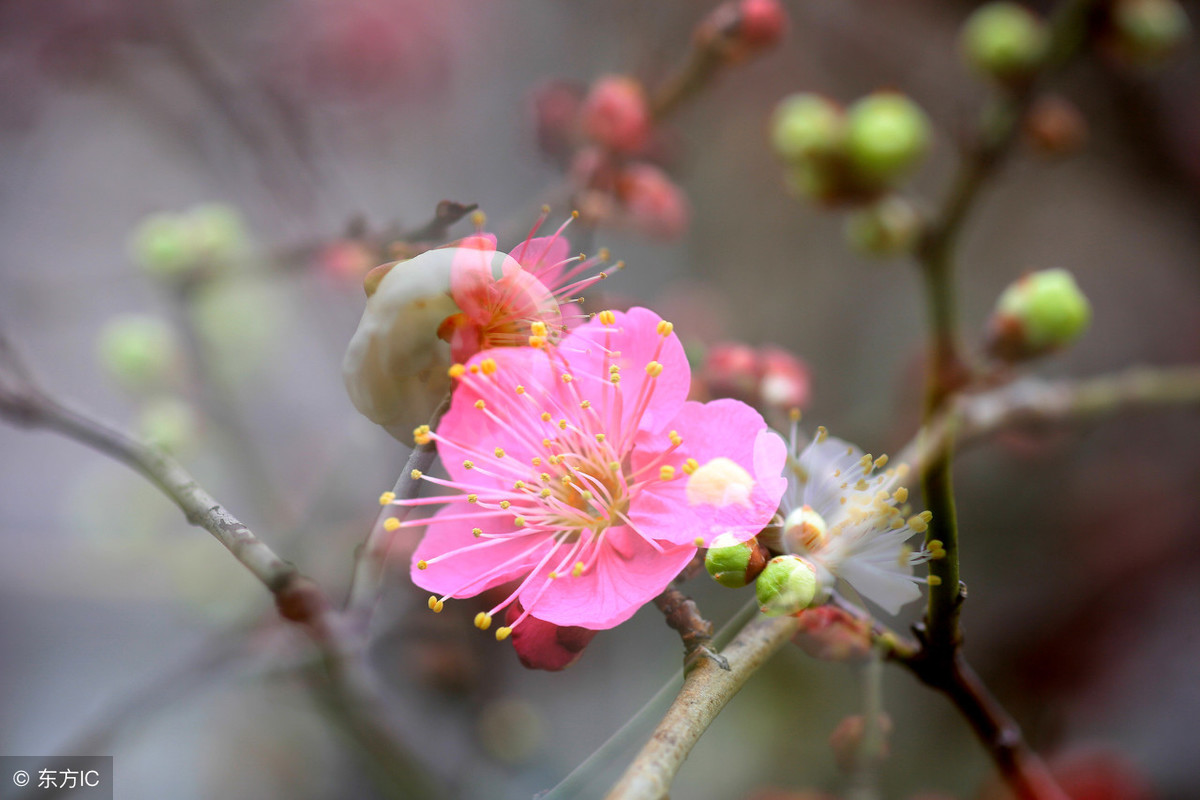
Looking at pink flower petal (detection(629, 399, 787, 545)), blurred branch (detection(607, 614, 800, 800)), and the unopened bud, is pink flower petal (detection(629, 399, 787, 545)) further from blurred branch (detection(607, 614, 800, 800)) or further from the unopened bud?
the unopened bud

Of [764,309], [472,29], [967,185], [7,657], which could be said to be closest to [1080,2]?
[967,185]

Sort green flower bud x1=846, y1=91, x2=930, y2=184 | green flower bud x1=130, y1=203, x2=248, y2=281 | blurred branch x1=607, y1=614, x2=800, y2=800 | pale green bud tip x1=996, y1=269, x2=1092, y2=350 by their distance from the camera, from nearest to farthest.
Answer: blurred branch x1=607, y1=614, x2=800, y2=800 < pale green bud tip x1=996, y1=269, x2=1092, y2=350 < green flower bud x1=846, y1=91, x2=930, y2=184 < green flower bud x1=130, y1=203, x2=248, y2=281

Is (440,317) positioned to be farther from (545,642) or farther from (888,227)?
(888,227)

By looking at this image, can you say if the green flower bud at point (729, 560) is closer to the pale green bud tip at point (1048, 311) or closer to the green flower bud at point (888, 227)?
the pale green bud tip at point (1048, 311)

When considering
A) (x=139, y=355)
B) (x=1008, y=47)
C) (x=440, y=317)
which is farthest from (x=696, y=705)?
(x=139, y=355)

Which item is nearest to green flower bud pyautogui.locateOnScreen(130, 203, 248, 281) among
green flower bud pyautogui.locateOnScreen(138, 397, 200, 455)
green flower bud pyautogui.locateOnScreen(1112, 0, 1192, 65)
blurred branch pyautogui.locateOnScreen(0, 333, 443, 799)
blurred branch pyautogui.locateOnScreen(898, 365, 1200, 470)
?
green flower bud pyautogui.locateOnScreen(138, 397, 200, 455)

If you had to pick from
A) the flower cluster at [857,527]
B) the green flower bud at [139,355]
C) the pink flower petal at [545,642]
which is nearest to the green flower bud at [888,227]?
the flower cluster at [857,527]

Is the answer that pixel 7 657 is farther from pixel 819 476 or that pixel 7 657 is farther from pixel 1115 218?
pixel 1115 218
